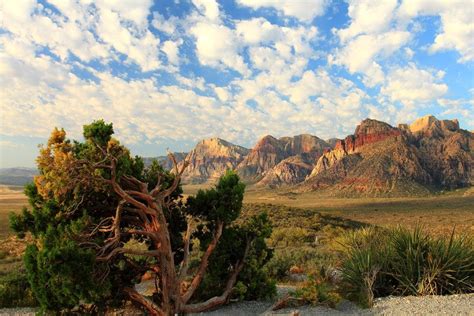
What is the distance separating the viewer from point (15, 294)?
37.8 ft

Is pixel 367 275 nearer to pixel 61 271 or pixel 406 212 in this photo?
pixel 61 271

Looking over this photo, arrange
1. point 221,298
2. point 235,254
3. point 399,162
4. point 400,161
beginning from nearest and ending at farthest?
point 221,298 < point 235,254 < point 399,162 < point 400,161

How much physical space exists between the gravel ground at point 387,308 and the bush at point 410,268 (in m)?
0.44

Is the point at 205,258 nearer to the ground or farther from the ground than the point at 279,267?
farther from the ground

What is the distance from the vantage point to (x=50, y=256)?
25.8 feet

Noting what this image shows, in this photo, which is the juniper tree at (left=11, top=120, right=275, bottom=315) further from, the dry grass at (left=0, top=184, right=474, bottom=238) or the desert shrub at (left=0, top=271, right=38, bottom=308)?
the dry grass at (left=0, top=184, right=474, bottom=238)

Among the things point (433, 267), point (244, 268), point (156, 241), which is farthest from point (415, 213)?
point (156, 241)

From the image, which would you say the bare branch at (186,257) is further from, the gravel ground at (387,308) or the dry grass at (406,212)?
the dry grass at (406,212)

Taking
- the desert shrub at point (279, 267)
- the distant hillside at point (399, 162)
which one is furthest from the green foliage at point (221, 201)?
the distant hillside at point (399, 162)

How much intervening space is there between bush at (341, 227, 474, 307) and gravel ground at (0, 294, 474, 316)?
0.44m

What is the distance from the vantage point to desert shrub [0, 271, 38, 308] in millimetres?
11281

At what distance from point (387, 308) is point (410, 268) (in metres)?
1.85

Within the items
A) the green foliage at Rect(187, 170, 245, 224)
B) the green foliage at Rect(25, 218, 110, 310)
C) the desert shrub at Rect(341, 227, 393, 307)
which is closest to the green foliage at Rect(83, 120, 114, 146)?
the green foliage at Rect(25, 218, 110, 310)

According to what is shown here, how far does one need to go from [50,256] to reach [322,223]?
111 ft
